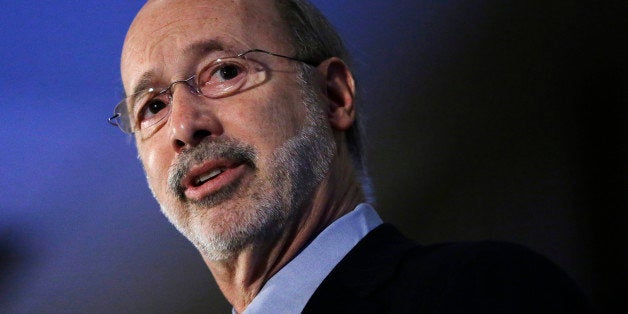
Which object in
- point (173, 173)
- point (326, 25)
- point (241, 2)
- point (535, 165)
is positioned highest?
point (241, 2)

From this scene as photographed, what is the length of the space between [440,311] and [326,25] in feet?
2.78

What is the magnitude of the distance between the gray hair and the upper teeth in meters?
0.32

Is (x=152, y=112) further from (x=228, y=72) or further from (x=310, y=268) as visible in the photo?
(x=310, y=268)

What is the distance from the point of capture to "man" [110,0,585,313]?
1102 mm

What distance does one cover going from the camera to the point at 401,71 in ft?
5.82

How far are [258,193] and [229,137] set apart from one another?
0.40 feet

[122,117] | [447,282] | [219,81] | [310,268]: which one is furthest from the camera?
[122,117]

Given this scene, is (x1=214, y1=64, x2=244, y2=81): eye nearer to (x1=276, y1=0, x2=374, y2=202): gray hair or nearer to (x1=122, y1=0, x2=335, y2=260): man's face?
(x1=122, y1=0, x2=335, y2=260): man's face

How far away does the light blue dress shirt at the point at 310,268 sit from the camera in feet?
3.74

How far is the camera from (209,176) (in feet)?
4.00

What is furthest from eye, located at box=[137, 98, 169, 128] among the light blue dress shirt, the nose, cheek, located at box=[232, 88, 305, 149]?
the light blue dress shirt

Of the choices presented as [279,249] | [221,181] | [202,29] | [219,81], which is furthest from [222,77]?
[279,249]

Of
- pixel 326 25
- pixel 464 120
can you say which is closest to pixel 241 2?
pixel 326 25

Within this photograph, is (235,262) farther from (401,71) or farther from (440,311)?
(401,71)
